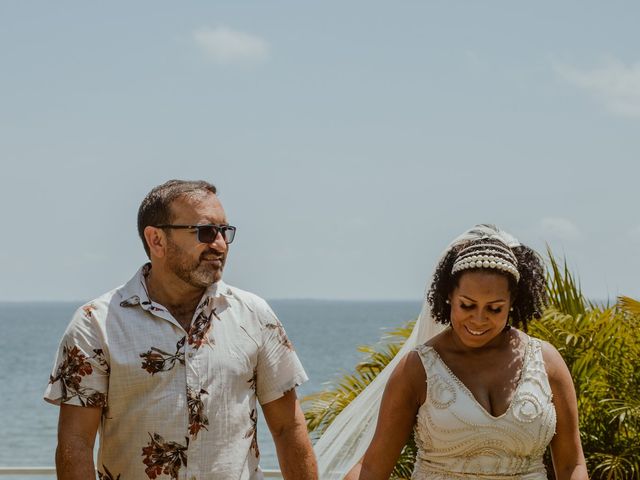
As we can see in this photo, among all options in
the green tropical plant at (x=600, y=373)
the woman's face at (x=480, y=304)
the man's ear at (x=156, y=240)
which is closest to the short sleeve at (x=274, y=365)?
the man's ear at (x=156, y=240)

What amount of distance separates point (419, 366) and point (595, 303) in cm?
407

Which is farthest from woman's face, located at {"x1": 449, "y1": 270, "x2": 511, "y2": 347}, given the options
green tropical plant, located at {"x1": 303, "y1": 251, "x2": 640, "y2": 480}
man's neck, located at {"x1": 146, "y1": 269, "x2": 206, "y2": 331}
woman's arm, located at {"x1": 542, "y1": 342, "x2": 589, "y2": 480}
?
green tropical plant, located at {"x1": 303, "y1": 251, "x2": 640, "y2": 480}

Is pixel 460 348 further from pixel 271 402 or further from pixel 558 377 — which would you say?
pixel 271 402

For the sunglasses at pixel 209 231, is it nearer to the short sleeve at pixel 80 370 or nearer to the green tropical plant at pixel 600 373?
the short sleeve at pixel 80 370

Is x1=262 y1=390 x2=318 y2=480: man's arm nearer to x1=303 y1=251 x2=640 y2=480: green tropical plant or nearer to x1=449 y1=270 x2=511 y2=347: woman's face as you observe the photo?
x1=449 y1=270 x2=511 y2=347: woman's face

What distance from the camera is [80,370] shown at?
414 centimetres

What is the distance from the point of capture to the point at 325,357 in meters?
61.8

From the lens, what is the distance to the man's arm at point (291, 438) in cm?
448

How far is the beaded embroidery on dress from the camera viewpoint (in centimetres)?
394

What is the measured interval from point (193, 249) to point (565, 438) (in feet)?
4.63

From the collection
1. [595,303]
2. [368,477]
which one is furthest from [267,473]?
[368,477]

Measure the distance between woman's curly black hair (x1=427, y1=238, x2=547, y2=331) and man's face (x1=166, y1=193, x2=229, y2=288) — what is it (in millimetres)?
772

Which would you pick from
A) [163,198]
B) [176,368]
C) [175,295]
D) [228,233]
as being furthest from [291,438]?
[163,198]

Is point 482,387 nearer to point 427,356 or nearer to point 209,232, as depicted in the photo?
point 427,356
